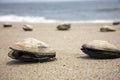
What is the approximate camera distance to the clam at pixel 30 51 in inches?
236

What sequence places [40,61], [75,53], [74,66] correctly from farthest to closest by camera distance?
[75,53] < [40,61] < [74,66]

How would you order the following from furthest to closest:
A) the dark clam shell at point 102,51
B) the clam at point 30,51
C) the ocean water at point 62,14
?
the ocean water at point 62,14 → the dark clam shell at point 102,51 → the clam at point 30,51

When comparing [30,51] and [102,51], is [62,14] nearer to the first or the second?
[102,51]

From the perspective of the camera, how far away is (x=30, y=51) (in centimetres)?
598

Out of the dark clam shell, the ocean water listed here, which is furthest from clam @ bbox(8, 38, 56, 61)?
the ocean water

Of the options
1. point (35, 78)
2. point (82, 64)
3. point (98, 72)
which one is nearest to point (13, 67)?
point (35, 78)

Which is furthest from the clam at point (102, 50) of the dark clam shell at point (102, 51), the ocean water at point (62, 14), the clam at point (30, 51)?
the ocean water at point (62, 14)

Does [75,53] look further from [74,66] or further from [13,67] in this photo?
[13,67]

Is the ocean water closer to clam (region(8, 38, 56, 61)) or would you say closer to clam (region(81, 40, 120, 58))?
clam (region(81, 40, 120, 58))

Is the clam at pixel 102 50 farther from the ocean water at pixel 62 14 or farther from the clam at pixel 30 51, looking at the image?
the ocean water at pixel 62 14

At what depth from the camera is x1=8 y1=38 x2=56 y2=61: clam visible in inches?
236

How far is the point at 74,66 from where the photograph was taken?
18.9 feet

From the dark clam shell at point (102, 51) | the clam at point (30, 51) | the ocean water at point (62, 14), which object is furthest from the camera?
the ocean water at point (62, 14)

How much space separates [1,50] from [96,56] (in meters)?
3.12
